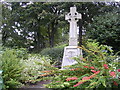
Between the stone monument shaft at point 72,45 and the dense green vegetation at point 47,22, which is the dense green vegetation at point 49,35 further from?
the stone monument shaft at point 72,45

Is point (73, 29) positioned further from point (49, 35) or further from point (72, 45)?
point (49, 35)

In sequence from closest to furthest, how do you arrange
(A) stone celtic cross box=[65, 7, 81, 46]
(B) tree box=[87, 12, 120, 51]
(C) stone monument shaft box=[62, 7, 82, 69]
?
(C) stone monument shaft box=[62, 7, 82, 69] < (A) stone celtic cross box=[65, 7, 81, 46] < (B) tree box=[87, 12, 120, 51]

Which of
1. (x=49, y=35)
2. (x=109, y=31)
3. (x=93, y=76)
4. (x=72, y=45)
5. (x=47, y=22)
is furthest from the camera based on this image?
(x=49, y=35)

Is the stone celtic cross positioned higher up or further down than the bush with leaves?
higher up

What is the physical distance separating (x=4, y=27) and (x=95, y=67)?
774cm

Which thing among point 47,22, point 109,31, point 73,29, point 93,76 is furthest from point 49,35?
point 93,76

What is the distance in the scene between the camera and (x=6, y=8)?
8305 mm

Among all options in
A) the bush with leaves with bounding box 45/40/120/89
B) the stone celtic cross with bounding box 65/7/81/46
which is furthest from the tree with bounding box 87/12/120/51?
the bush with leaves with bounding box 45/40/120/89

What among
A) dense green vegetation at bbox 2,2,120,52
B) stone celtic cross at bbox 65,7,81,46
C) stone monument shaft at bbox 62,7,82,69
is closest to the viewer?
stone monument shaft at bbox 62,7,82,69

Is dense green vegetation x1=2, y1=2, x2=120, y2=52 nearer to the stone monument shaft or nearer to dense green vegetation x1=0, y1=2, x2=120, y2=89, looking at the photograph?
dense green vegetation x1=0, y1=2, x2=120, y2=89

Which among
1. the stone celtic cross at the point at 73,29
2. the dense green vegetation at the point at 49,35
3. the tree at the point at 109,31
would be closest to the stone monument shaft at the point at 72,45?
the stone celtic cross at the point at 73,29

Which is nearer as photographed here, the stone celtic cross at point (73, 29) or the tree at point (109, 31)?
the stone celtic cross at point (73, 29)

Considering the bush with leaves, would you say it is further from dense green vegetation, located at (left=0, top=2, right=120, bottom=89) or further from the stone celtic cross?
the stone celtic cross

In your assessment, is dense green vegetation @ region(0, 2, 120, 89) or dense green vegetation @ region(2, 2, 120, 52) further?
dense green vegetation @ region(2, 2, 120, 52)
